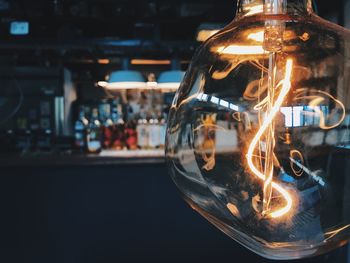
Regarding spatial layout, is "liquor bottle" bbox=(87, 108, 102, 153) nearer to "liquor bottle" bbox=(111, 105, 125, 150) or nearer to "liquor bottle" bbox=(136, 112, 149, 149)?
"liquor bottle" bbox=(111, 105, 125, 150)

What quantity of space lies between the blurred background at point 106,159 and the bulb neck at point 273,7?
57.7 inches

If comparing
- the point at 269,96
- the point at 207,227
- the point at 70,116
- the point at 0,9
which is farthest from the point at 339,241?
the point at 70,116

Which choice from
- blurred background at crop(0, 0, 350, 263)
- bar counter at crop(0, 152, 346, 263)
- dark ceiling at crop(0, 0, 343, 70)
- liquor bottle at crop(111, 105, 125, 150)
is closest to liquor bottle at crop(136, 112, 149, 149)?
blurred background at crop(0, 0, 350, 263)

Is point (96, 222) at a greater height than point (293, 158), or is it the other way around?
point (293, 158)

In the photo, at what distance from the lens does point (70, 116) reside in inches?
236

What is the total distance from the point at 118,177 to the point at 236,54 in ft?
7.79

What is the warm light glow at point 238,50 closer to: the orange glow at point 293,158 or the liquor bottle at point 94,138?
the orange glow at point 293,158

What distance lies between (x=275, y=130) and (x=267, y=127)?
0.01 metres

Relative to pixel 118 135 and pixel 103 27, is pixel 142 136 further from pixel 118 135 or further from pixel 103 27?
pixel 103 27

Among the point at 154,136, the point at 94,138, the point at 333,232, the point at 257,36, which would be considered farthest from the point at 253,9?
A: the point at 154,136

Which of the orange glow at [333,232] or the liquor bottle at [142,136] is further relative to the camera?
the liquor bottle at [142,136]

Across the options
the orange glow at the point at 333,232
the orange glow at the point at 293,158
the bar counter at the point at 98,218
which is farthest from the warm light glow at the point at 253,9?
the bar counter at the point at 98,218

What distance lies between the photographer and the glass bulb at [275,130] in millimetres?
495

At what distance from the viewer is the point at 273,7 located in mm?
489
